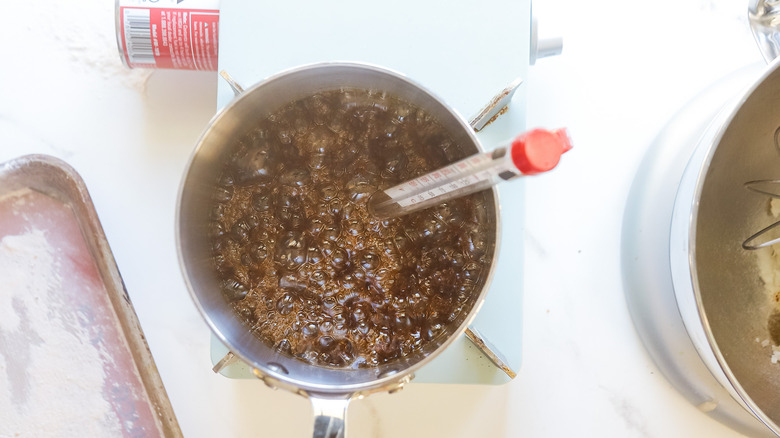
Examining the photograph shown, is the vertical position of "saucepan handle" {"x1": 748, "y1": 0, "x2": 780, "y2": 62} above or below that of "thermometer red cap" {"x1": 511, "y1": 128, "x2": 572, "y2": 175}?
above

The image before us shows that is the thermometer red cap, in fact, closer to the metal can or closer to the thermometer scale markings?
the thermometer scale markings

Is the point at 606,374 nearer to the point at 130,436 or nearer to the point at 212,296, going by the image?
the point at 212,296

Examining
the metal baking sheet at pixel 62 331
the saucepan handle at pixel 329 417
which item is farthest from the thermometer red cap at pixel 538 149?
the metal baking sheet at pixel 62 331

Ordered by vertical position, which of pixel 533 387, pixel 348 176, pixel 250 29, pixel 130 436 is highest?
pixel 250 29

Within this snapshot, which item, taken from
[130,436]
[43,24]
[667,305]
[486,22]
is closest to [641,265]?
[667,305]

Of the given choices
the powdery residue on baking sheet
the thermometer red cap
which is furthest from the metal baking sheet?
the thermometer red cap

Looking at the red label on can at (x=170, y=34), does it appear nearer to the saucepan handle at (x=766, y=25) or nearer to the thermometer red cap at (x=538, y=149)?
the thermometer red cap at (x=538, y=149)
